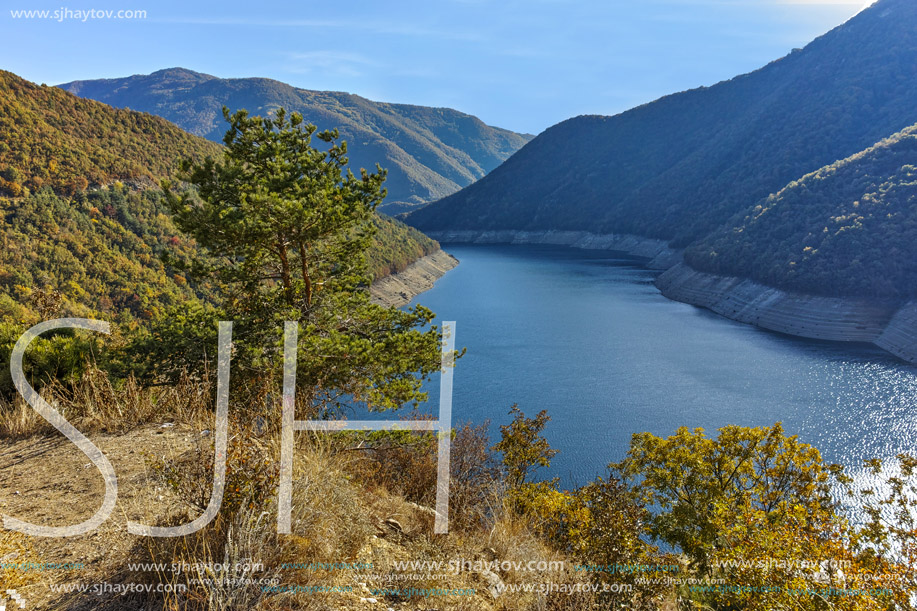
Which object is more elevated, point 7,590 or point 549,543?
point 7,590

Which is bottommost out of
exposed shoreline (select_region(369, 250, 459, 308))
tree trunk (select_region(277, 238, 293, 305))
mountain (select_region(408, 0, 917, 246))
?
exposed shoreline (select_region(369, 250, 459, 308))

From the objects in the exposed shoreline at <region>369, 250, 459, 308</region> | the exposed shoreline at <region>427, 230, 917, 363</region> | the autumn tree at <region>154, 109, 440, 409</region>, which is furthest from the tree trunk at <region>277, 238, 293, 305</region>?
the exposed shoreline at <region>427, 230, 917, 363</region>

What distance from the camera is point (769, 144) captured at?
113 meters

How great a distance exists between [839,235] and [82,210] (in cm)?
7362

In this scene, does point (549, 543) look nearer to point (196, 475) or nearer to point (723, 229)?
point (196, 475)

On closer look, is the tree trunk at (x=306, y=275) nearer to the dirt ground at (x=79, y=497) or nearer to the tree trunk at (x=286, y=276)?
the tree trunk at (x=286, y=276)

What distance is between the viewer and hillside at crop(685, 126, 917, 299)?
48.3m

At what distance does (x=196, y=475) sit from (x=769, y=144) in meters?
136

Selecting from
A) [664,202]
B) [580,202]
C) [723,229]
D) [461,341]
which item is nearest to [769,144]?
[664,202]

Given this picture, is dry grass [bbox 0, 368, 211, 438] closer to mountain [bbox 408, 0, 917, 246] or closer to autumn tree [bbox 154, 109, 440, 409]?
autumn tree [bbox 154, 109, 440, 409]

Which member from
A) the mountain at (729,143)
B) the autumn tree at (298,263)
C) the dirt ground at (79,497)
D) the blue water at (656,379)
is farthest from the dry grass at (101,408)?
the mountain at (729,143)

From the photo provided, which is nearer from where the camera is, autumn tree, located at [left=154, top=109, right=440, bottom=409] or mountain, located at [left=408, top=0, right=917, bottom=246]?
autumn tree, located at [left=154, top=109, right=440, bottom=409]

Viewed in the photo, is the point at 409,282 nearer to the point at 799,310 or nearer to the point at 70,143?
the point at 70,143

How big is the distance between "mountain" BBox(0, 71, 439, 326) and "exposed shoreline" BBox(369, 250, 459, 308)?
2298cm
